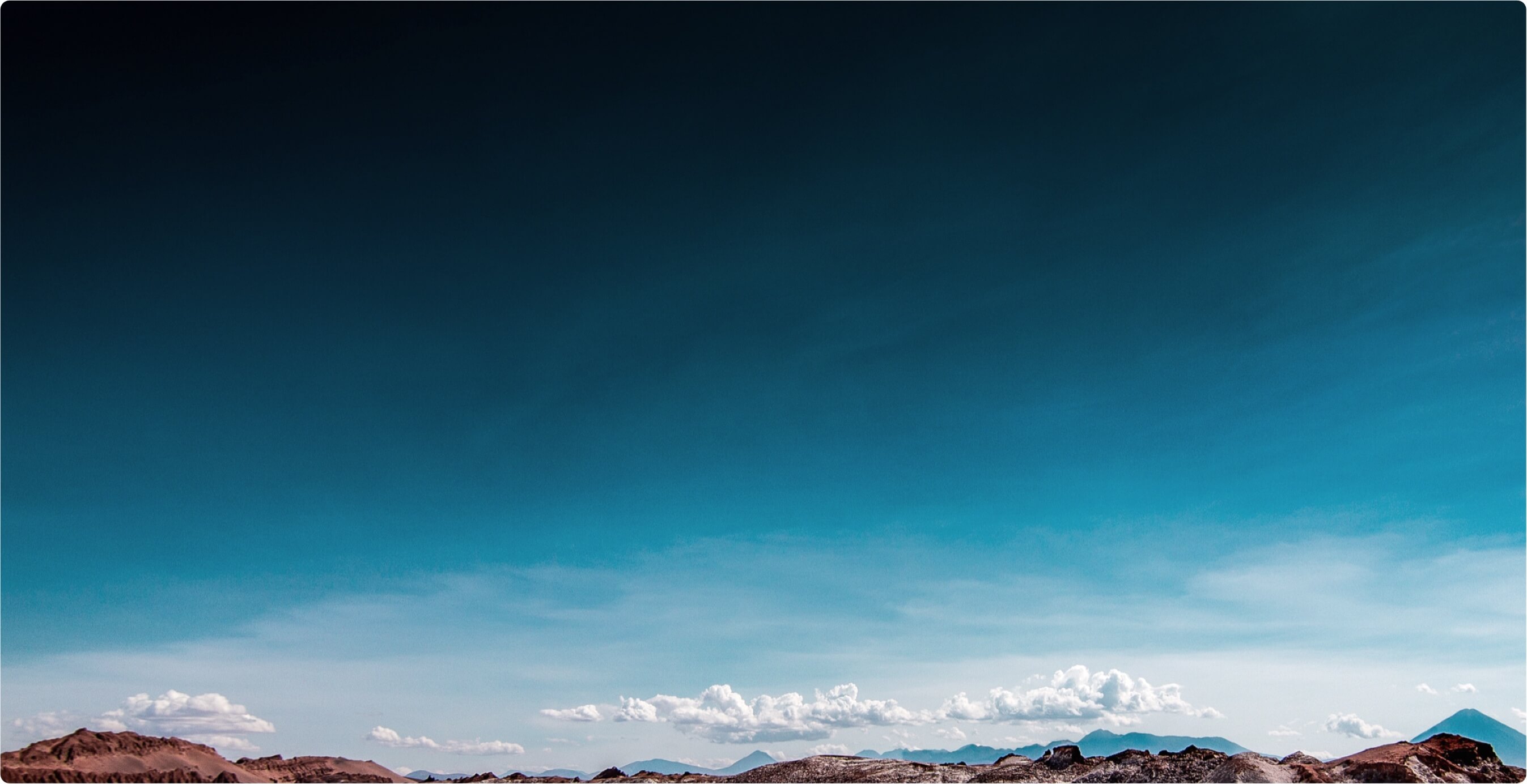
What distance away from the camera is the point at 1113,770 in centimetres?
8700

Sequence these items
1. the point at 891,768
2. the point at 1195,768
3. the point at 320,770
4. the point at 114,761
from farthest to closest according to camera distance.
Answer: the point at 320,770, the point at 891,768, the point at 114,761, the point at 1195,768

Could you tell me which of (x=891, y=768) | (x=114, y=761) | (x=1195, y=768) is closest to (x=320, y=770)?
(x=114, y=761)

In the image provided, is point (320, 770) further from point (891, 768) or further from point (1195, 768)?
point (1195, 768)

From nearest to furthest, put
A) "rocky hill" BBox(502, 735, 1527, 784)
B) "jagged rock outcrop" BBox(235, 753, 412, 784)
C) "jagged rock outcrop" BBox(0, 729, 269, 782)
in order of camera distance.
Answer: "rocky hill" BBox(502, 735, 1527, 784) → "jagged rock outcrop" BBox(0, 729, 269, 782) → "jagged rock outcrop" BBox(235, 753, 412, 784)

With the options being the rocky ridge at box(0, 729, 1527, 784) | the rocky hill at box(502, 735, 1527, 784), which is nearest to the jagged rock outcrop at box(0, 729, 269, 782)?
the rocky ridge at box(0, 729, 1527, 784)

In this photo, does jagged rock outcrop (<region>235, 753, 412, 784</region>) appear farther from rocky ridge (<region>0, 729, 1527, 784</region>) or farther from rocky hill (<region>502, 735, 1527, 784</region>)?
rocky hill (<region>502, 735, 1527, 784</region>)

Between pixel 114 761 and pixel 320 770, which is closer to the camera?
pixel 114 761

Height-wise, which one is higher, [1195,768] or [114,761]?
[114,761]

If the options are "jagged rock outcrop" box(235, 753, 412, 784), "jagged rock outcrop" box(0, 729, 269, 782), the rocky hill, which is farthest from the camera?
"jagged rock outcrop" box(235, 753, 412, 784)

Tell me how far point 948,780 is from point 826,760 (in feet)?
61.4

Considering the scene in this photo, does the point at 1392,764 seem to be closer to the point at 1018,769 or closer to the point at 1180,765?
the point at 1180,765

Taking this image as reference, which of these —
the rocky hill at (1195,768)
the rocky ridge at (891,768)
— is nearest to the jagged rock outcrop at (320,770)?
the rocky ridge at (891,768)

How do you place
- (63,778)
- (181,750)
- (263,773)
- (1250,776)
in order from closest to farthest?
(1250,776) < (63,778) < (181,750) < (263,773)

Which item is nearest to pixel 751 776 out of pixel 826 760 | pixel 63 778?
pixel 826 760
